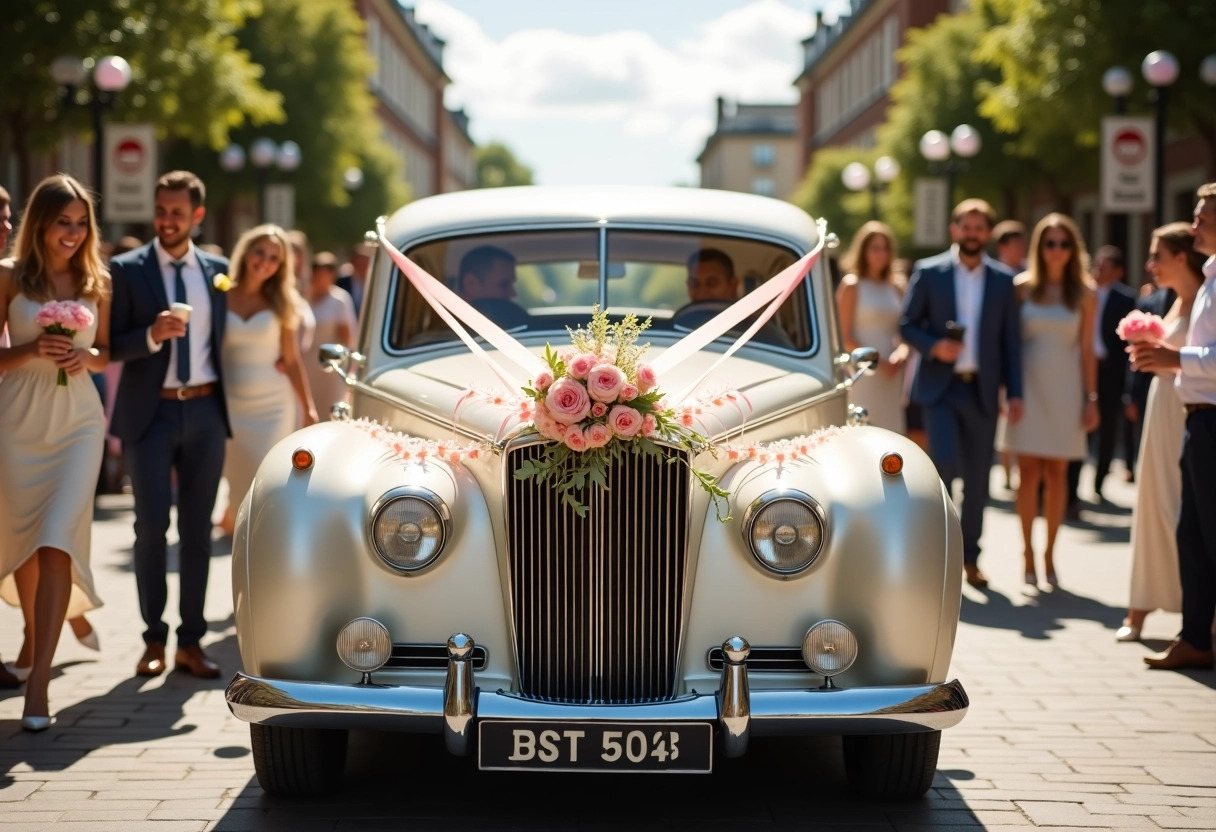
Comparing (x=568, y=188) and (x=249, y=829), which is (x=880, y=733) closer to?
(x=249, y=829)

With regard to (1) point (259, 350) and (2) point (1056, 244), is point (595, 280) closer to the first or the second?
(1) point (259, 350)

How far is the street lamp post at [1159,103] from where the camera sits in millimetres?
17078

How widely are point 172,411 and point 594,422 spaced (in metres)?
2.96

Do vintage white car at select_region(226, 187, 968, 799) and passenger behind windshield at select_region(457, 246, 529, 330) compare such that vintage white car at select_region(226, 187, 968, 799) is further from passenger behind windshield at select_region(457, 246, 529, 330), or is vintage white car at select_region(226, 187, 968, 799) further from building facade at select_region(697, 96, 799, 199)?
building facade at select_region(697, 96, 799, 199)

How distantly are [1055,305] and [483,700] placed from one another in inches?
243

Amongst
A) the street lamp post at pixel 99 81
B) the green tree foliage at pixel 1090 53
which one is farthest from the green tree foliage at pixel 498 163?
the street lamp post at pixel 99 81

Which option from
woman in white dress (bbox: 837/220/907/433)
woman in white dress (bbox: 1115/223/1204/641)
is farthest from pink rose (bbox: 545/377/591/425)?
woman in white dress (bbox: 837/220/907/433)

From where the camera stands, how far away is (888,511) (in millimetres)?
4719

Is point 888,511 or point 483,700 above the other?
point 888,511

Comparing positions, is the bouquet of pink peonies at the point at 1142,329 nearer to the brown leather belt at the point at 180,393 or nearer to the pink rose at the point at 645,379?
the pink rose at the point at 645,379

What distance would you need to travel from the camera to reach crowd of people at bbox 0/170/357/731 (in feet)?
20.1

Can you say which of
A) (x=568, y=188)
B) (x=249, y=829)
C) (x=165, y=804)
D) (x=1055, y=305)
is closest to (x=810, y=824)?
(x=249, y=829)

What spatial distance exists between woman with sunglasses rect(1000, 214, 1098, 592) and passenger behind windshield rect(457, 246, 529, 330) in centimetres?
433

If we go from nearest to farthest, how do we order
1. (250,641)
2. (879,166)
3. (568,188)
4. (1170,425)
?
(250,641)
(568,188)
(1170,425)
(879,166)
